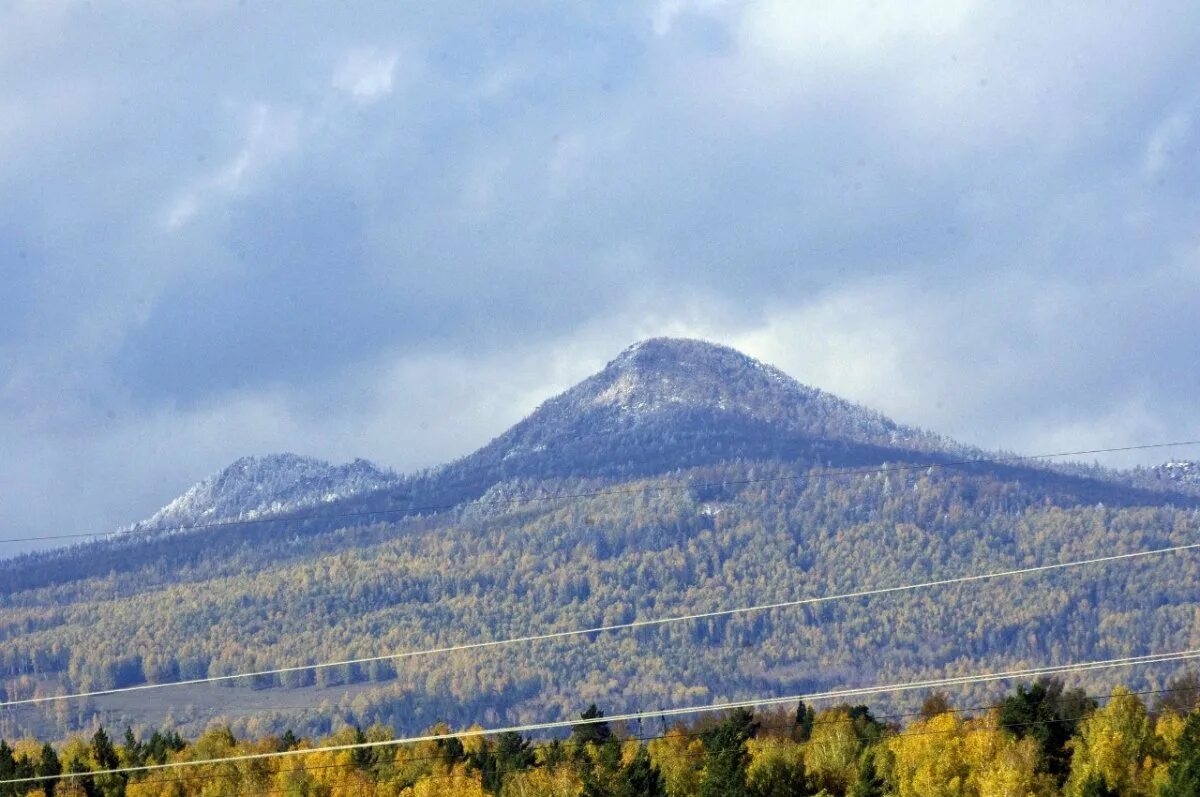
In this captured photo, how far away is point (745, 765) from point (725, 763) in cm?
1102

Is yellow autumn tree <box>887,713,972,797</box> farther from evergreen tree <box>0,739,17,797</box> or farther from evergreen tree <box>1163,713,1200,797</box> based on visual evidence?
evergreen tree <box>0,739,17,797</box>

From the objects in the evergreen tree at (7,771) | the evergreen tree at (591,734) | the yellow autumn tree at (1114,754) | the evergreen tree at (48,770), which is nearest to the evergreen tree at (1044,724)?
the yellow autumn tree at (1114,754)

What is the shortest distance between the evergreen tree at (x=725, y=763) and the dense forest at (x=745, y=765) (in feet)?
0.54

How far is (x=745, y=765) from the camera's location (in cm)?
13150

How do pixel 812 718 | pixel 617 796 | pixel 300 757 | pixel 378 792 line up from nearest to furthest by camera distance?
pixel 617 796
pixel 378 792
pixel 300 757
pixel 812 718

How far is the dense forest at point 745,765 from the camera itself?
12512 centimetres

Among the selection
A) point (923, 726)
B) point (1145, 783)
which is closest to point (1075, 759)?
point (1145, 783)

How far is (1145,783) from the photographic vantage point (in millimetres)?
133875

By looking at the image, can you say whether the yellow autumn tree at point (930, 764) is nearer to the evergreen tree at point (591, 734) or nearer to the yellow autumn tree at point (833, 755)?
the yellow autumn tree at point (833, 755)

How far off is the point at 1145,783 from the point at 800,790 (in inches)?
895

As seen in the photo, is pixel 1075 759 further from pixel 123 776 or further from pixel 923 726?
pixel 123 776

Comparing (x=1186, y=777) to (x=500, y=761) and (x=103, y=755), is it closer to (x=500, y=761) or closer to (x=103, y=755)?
(x=500, y=761)

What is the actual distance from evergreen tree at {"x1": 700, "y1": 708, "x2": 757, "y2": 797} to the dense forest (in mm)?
164

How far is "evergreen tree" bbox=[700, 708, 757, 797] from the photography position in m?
117
